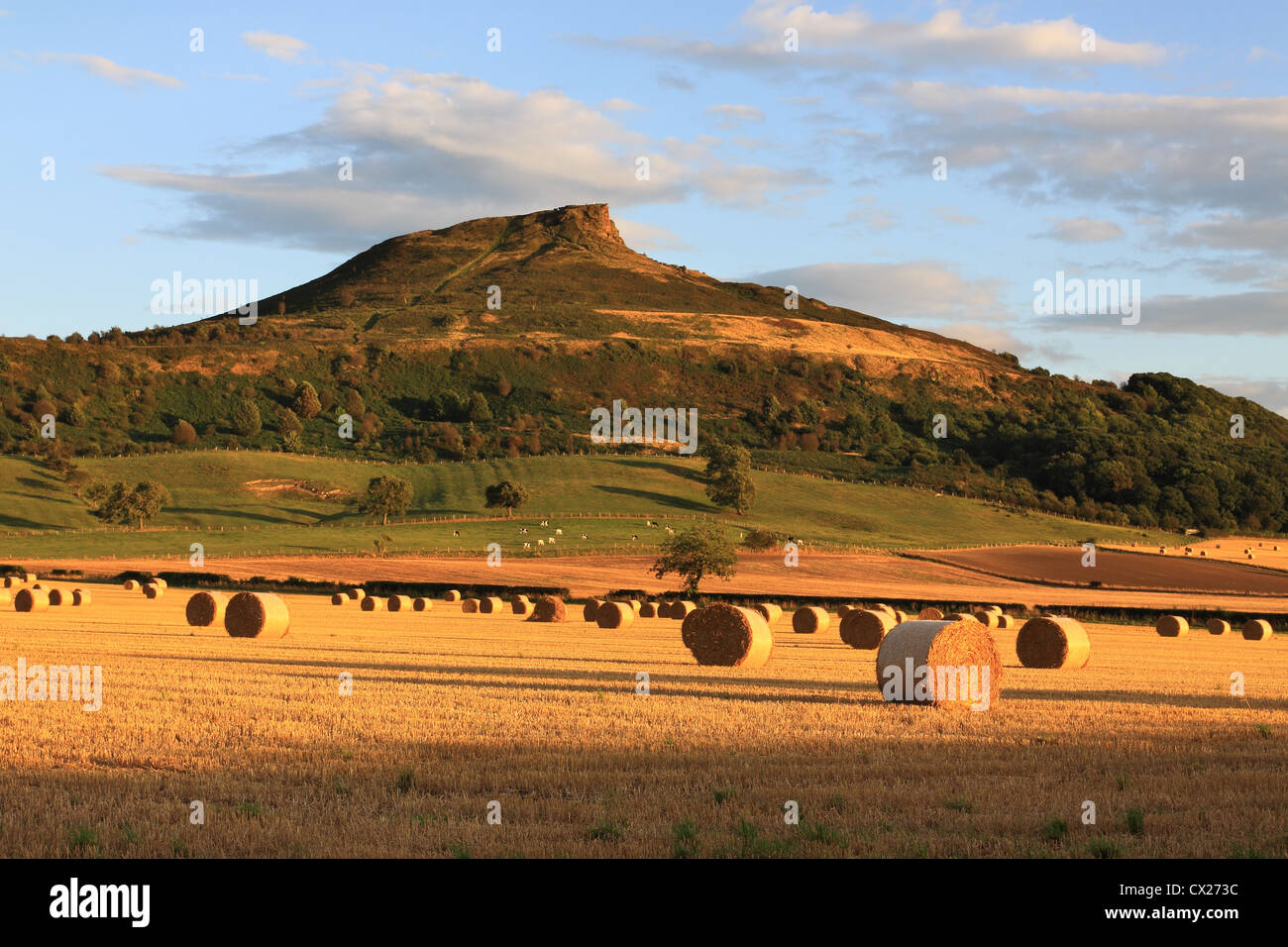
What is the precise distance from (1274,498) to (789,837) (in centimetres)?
16574

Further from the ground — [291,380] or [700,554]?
[291,380]

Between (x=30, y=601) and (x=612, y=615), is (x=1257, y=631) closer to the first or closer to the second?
(x=612, y=615)

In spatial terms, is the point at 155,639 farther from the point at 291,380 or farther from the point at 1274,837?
the point at 291,380

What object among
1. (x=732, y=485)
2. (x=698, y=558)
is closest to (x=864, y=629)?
(x=698, y=558)

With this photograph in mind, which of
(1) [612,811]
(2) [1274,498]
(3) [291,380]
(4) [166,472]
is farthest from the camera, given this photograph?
(3) [291,380]

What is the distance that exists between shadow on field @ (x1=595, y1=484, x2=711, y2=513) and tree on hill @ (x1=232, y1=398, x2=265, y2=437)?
59.0 metres

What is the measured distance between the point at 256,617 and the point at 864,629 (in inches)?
680

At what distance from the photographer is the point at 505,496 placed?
417 feet

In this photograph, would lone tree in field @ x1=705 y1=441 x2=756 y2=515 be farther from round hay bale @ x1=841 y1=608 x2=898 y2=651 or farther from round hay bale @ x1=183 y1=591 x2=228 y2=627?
round hay bale @ x1=183 y1=591 x2=228 y2=627

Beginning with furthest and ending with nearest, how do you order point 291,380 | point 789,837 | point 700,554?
point 291,380, point 700,554, point 789,837

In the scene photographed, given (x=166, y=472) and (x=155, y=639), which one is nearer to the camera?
(x=155, y=639)

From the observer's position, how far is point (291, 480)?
141 metres

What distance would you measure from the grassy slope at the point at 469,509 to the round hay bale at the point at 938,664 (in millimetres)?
77476

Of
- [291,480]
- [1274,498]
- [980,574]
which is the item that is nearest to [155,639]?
[980,574]
